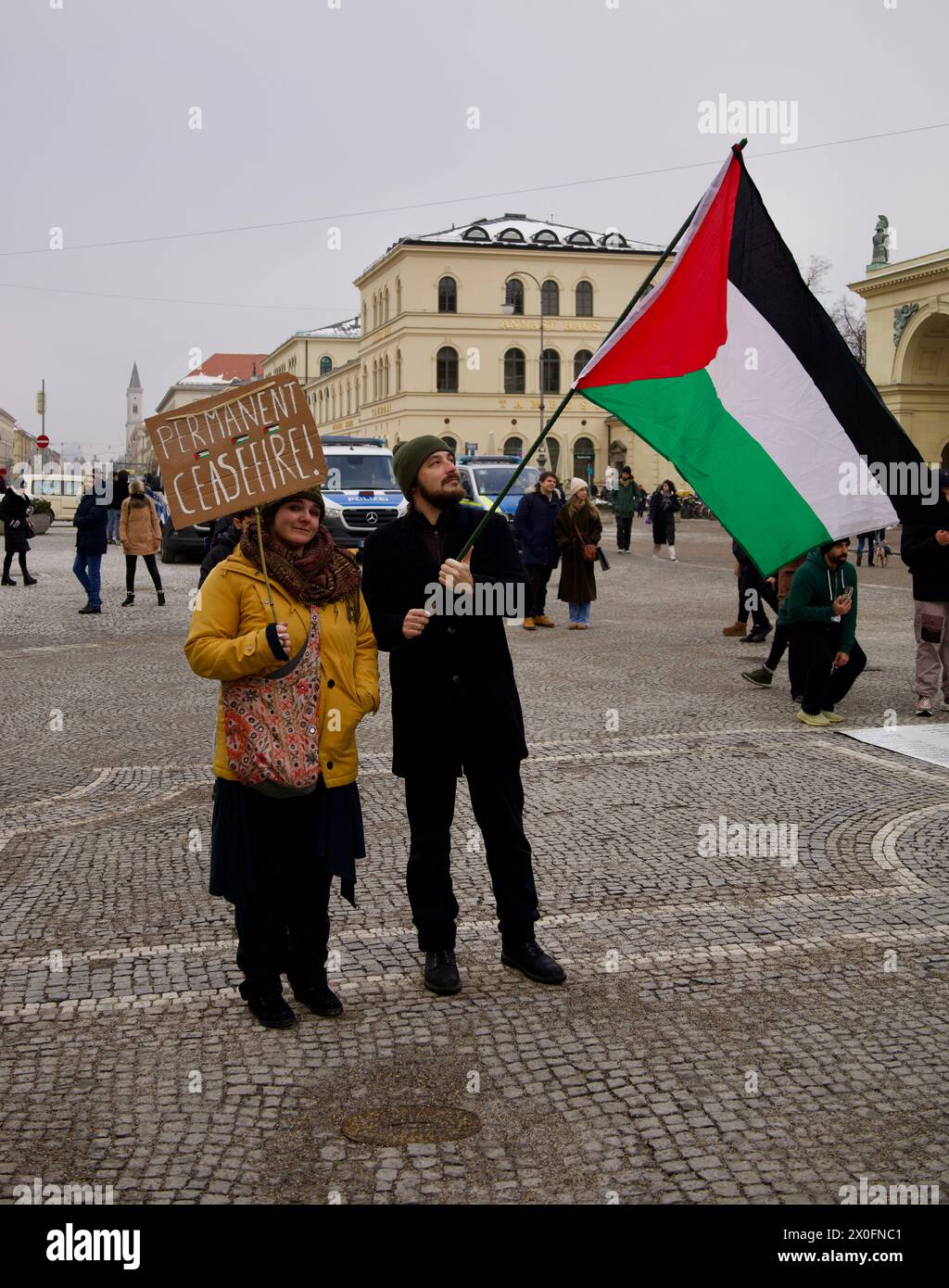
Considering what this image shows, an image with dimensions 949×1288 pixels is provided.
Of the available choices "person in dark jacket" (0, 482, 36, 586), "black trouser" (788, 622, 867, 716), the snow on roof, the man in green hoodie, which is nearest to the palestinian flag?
the man in green hoodie

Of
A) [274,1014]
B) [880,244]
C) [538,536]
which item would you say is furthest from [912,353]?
[274,1014]

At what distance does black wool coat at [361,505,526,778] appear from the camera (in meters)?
4.70

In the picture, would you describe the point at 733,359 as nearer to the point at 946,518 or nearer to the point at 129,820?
the point at 129,820

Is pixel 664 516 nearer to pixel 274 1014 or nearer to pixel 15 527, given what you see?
pixel 15 527

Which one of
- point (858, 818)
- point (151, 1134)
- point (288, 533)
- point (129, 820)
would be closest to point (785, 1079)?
point (151, 1134)

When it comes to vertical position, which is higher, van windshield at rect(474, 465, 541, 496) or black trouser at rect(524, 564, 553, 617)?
van windshield at rect(474, 465, 541, 496)

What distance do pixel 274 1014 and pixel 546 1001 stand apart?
0.92m

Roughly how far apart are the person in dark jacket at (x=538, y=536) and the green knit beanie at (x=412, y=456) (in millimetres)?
11837

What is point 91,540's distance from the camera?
682 inches

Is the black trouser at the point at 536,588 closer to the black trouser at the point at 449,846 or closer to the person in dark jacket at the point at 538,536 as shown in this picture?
the person in dark jacket at the point at 538,536

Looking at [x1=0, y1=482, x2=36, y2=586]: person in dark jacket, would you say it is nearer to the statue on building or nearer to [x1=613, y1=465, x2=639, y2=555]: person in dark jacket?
[x1=613, y1=465, x2=639, y2=555]: person in dark jacket

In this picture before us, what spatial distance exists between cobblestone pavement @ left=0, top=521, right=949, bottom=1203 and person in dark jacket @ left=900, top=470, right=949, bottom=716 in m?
1.68

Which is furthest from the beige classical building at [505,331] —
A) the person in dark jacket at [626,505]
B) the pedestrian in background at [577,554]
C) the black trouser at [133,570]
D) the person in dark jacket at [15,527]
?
the pedestrian in background at [577,554]

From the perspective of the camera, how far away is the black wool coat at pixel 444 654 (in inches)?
185
